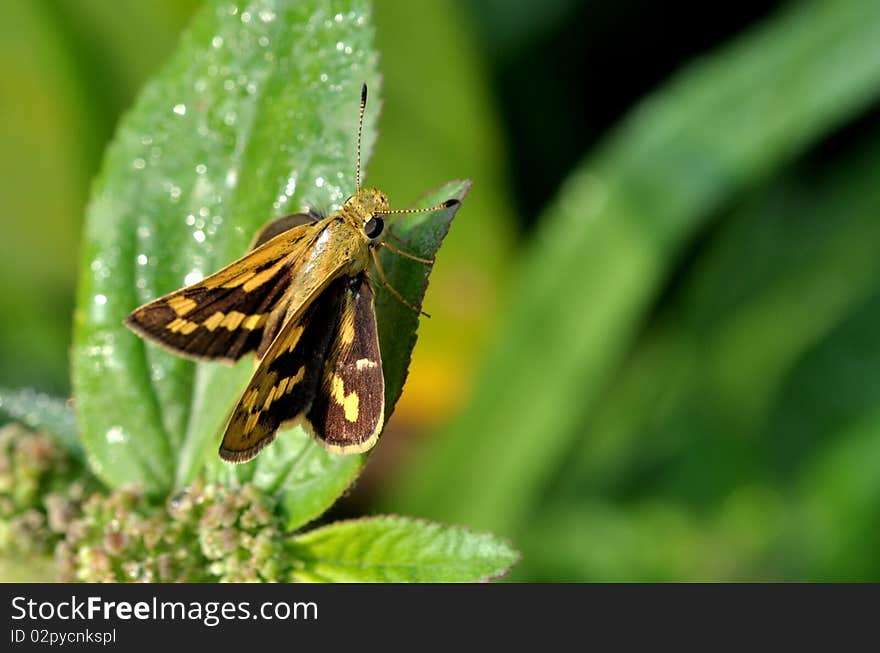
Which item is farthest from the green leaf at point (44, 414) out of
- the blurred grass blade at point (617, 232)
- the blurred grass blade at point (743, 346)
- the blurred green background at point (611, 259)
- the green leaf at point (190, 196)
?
the blurred grass blade at point (743, 346)

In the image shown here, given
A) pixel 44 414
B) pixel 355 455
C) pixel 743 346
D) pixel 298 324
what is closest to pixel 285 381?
pixel 298 324

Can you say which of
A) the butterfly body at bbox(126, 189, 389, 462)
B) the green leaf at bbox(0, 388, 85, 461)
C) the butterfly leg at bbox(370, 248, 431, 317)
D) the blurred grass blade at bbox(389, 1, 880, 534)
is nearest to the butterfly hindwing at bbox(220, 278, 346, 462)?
the butterfly body at bbox(126, 189, 389, 462)

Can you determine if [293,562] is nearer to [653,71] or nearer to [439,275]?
[439,275]

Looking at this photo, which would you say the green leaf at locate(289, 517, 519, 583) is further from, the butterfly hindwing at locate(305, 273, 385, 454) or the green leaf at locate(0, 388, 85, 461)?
the green leaf at locate(0, 388, 85, 461)

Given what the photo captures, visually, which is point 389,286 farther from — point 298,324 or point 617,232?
point 617,232

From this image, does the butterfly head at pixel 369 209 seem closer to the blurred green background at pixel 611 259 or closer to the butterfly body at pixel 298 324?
the butterfly body at pixel 298 324
